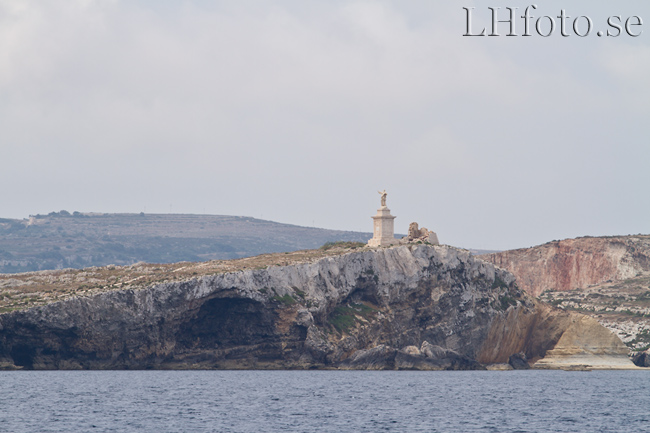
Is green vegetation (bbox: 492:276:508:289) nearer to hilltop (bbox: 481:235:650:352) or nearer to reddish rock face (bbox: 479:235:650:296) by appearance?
hilltop (bbox: 481:235:650:352)

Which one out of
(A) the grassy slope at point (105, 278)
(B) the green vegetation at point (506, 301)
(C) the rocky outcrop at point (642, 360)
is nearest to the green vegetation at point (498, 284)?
(B) the green vegetation at point (506, 301)

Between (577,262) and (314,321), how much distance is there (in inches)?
3258

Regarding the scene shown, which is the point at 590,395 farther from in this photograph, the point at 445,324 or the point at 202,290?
the point at 202,290

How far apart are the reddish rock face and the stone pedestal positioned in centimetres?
5790

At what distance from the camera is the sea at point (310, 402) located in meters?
49.1

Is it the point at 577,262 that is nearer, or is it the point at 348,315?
the point at 348,315

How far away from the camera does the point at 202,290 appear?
8262 cm

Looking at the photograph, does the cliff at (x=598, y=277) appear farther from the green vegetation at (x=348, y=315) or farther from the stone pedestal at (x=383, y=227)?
the green vegetation at (x=348, y=315)

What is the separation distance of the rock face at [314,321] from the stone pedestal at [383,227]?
3668 mm

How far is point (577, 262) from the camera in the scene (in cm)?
15725

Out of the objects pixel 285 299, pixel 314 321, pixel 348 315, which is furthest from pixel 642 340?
pixel 285 299

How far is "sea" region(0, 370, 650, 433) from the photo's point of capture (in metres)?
49.1

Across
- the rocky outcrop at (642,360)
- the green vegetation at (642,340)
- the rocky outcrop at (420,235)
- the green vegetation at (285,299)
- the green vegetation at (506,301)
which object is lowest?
the rocky outcrop at (642,360)

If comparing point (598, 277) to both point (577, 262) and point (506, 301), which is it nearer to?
point (577, 262)
